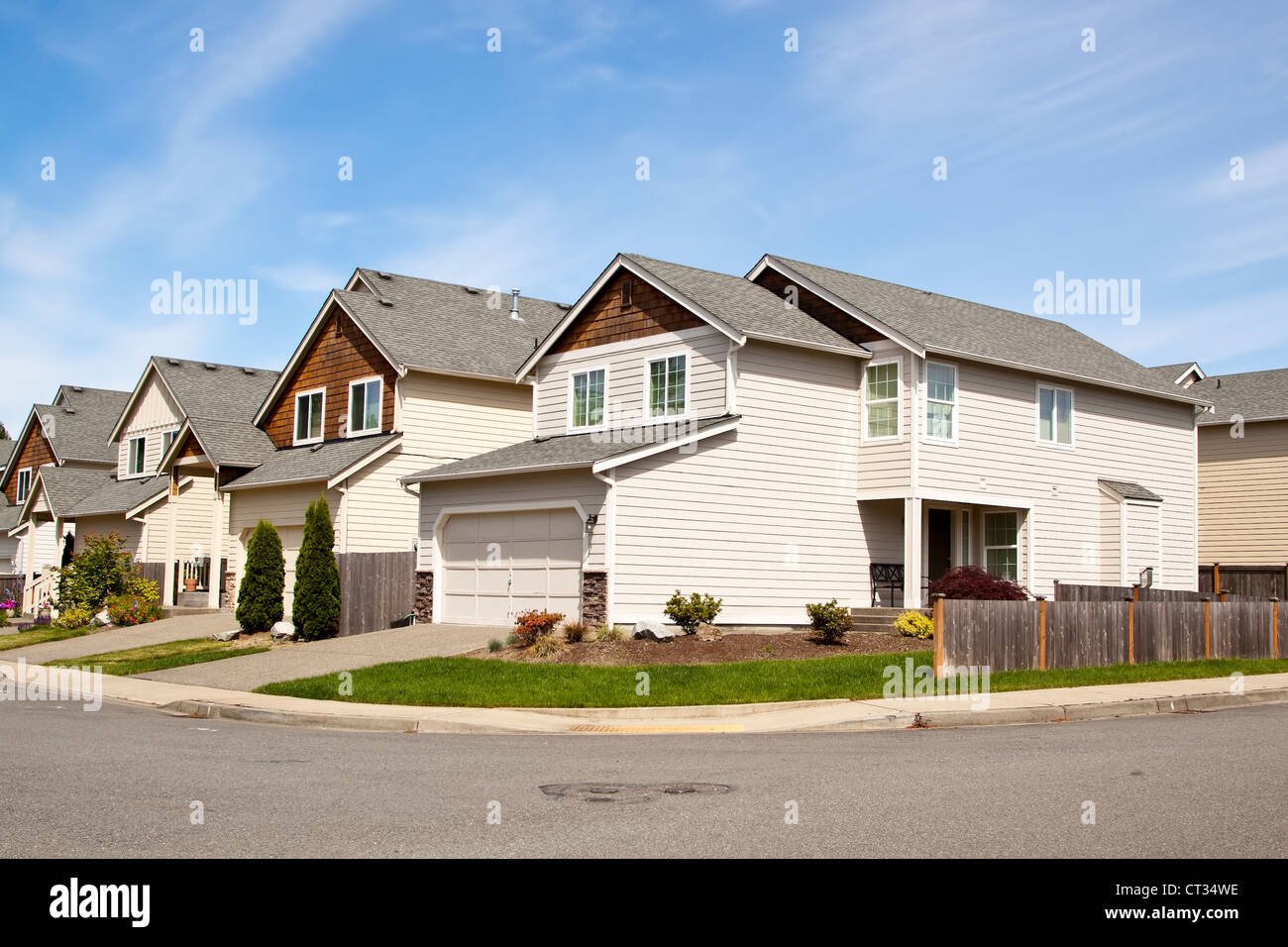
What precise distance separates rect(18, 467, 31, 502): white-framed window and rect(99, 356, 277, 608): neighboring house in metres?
9.57

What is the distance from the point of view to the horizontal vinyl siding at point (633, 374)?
26.1 m

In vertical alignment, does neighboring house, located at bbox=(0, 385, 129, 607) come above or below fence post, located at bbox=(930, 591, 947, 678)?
above

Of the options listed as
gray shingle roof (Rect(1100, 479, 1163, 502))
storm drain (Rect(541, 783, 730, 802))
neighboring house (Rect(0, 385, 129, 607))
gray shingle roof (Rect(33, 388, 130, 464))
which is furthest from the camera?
gray shingle roof (Rect(33, 388, 130, 464))

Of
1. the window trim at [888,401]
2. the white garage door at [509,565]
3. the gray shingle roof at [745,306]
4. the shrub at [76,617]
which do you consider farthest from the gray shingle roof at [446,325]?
the shrub at [76,617]

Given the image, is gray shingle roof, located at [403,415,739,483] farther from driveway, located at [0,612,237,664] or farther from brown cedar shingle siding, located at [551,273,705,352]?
driveway, located at [0,612,237,664]

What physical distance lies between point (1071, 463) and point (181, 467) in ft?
82.3

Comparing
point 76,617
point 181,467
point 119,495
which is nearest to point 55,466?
point 119,495

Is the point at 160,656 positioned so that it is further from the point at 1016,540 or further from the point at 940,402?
the point at 1016,540

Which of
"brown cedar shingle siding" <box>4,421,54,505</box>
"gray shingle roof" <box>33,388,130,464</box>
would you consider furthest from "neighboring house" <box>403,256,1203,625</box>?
"brown cedar shingle siding" <box>4,421,54,505</box>

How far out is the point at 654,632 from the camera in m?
22.7

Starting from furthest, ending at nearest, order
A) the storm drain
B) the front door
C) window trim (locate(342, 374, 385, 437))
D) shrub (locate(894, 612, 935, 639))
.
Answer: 1. window trim (locate(342, 374, 385, 437))
2. the front door
3. shrub (locate(894, 612, 935, 639))
4. the storm drain

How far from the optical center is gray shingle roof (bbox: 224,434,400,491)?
31.2 m

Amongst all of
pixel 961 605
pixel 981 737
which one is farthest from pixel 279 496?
pixel 981 737
